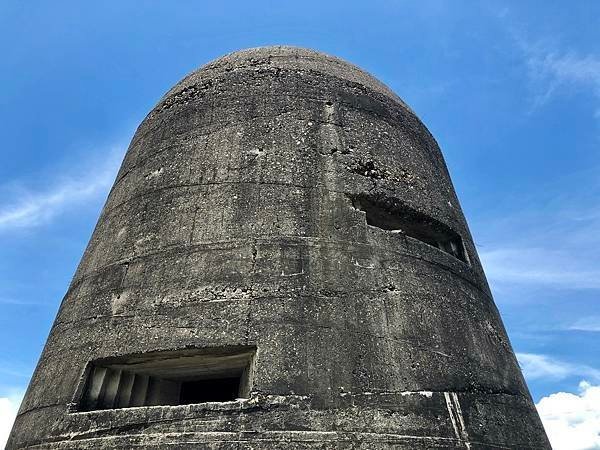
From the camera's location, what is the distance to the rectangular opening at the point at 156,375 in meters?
3.98

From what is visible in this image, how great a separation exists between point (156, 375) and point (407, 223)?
306 cm

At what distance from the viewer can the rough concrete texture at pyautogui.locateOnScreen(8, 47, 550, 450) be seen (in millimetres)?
3584

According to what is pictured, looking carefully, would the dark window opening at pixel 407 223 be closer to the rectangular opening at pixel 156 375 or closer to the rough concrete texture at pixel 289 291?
the rough concrete texture at pixel 289 291

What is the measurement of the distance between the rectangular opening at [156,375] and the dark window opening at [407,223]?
6.59 feet

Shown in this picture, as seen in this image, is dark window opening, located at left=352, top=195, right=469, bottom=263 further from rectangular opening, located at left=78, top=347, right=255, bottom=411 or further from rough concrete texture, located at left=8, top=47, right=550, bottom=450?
rectangular opening, located at left=78, top=347, right=255, bottom=411

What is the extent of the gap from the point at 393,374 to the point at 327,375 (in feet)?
1.79

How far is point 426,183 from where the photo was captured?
583cm

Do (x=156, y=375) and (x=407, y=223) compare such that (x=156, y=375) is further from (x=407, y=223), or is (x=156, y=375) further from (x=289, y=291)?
(x=407, y=223)

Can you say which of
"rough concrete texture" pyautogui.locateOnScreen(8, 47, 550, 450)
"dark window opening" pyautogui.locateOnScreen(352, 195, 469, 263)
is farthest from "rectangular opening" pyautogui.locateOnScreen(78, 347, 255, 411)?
"dark window opening" pyautogui.locateOnScreen(352, 195, 469, 263)

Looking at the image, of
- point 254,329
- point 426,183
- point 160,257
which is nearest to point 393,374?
point 254,329

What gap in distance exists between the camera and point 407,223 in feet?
17.6

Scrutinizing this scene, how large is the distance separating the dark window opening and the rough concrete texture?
0.03 metres

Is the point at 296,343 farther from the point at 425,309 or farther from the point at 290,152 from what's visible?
the point at 290,152

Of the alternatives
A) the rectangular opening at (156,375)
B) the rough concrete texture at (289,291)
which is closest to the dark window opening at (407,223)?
the rough concrete texture at (289,291)
